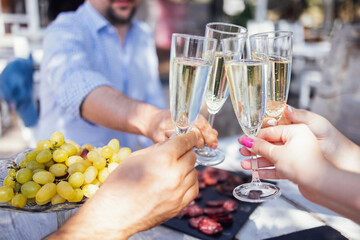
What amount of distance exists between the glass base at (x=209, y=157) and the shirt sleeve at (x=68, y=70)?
1.95 feet

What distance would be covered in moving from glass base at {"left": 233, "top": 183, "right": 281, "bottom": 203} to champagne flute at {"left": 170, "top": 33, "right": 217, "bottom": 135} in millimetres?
284

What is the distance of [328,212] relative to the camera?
4.17 ft

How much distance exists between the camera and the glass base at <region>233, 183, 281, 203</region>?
1.03m

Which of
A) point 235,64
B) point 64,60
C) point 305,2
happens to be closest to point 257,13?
point 305,2

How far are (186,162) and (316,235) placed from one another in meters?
0.56

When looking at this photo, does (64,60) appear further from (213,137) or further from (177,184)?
(177,184)

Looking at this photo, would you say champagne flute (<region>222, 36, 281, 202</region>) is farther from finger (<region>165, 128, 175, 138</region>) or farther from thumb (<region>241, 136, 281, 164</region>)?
finger (<region>165, 128, 175, 138</region>)

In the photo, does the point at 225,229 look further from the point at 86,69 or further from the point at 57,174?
the point at 86,69

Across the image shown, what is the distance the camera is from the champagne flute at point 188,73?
914mm

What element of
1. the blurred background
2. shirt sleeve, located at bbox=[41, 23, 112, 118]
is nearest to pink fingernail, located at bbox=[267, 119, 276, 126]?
shirt sleeve, located at bbox=[41, 23, 112, 118]

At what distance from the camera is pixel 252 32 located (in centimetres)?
750

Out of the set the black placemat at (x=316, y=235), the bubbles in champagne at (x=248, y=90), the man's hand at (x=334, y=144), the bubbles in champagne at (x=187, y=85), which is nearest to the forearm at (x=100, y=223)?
the bubbles in champagne at (x=187, y=85)

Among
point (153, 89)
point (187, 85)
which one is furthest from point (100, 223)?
point (153, 89)

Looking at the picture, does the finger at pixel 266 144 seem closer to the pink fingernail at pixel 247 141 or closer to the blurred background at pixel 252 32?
the pink fingernail at pixel 247 141
